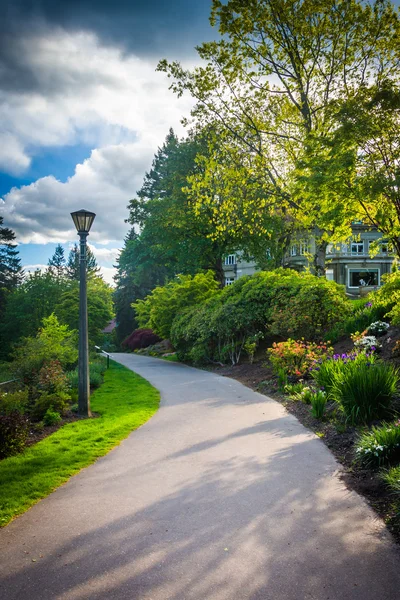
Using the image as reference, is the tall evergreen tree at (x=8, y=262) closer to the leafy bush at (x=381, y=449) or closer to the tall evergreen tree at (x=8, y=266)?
the tall evergreen tree at (x=8, y=266)

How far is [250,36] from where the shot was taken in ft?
40.8

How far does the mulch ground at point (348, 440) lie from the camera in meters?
4.14

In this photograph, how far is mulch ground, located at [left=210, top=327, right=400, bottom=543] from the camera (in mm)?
4137

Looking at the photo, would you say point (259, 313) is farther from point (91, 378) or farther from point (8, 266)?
point (8, 266)

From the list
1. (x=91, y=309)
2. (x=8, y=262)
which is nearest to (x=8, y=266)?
(x=8, y=262)

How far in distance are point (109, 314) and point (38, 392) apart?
577 inches

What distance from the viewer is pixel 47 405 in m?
9.15

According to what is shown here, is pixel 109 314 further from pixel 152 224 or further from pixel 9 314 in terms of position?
pixel 9 314

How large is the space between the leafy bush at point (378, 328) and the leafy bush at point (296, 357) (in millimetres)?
1372

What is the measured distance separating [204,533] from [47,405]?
6.52 metres

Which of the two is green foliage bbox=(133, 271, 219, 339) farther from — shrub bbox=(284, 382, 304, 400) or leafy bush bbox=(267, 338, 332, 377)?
shrub bbox=(284, 382, 304, 400)

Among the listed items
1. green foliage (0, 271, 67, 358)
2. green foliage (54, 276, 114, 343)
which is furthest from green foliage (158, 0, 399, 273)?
green foliage (0, 271, 67, 358)

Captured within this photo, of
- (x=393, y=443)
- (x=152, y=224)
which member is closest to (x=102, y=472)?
(x=393, y=443)

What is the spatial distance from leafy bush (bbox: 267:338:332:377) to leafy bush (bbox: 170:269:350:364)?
1.77m
